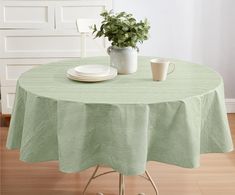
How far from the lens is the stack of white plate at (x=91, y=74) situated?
2.24m

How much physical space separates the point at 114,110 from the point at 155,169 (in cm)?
143

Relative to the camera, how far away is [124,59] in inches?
94.3

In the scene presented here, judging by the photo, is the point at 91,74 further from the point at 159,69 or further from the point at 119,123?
the point at 119,123

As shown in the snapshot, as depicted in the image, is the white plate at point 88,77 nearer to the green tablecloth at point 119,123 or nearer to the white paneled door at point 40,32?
the green tablecloth at point 119,123

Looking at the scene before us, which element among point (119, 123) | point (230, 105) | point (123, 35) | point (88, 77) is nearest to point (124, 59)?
point (123, 35)

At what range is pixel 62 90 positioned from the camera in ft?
6.91

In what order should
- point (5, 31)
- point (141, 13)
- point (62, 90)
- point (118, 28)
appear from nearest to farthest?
point (62, 90), point (118, 28), point (5, 31), point (141, 13)

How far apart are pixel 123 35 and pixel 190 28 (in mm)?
2045

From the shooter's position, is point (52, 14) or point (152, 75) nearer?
point (152, 75)

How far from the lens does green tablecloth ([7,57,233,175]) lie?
6.24ft

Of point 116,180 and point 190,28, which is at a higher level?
point 190,28

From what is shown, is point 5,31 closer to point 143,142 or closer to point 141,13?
point 141,13

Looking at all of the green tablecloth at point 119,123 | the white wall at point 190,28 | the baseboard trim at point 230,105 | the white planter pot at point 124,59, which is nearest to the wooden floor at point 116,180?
the green tablecloth at point 119,123

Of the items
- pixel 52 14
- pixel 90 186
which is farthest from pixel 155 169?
pixel 52 14
